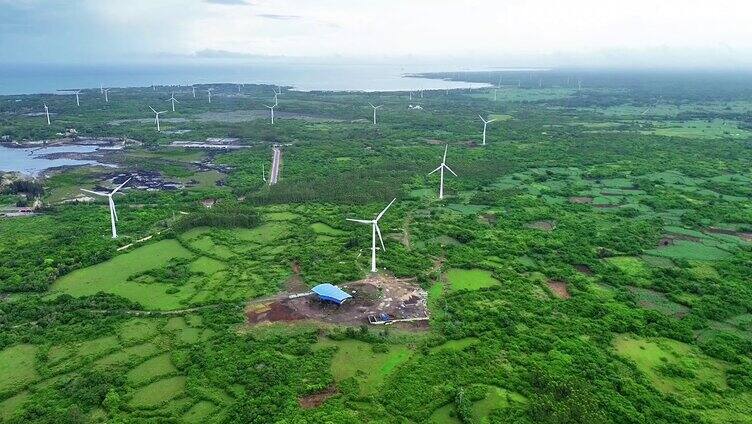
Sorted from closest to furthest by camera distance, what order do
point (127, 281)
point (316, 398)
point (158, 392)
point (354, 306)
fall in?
point (316, 398) < point (158, 392) < point (354, 306) < point (127, 281)

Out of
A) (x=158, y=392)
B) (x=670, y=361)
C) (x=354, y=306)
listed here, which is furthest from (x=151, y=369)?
Answer: (x=670, y=361)

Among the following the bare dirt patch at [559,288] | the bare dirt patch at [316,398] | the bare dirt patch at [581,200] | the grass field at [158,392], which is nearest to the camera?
the bare dirt patch at [316,398]

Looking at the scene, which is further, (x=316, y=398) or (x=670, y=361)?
(x=670, y=361)

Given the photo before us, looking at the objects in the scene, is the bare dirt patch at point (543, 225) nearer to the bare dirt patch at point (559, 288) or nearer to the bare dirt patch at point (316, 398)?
the bare dirt patch at point (559, 288)

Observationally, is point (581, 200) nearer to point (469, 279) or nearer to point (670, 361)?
point (469, 279)

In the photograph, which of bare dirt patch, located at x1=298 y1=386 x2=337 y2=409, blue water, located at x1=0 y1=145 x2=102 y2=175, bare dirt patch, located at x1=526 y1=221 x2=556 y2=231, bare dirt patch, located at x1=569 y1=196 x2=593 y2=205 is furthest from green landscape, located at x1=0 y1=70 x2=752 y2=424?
blue water, located at x1=0 y1=145 x2=102 y2=175

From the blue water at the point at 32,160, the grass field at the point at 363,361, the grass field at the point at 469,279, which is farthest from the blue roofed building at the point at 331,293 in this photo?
the blue water at the point at 32,160
